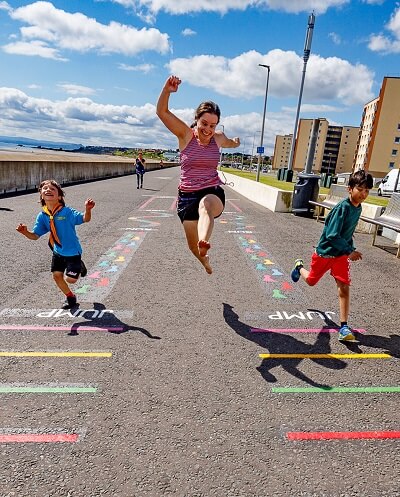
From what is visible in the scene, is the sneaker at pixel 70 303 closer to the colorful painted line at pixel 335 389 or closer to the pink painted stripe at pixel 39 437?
the pink painted stripe at pixel 39 437

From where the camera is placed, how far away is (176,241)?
886 cm

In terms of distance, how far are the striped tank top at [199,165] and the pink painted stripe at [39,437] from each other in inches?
108

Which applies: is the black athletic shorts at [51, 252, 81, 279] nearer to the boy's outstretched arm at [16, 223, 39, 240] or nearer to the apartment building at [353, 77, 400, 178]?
the boy's outstretched arm at [16, 223, 39, 240]

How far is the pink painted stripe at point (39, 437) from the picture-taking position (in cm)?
239

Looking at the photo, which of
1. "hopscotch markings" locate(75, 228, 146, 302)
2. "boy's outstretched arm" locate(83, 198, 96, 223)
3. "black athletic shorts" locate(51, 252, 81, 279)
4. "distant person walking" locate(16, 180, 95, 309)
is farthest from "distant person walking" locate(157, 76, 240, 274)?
"hopscotch markings" locate(75, 228, 146, 302)

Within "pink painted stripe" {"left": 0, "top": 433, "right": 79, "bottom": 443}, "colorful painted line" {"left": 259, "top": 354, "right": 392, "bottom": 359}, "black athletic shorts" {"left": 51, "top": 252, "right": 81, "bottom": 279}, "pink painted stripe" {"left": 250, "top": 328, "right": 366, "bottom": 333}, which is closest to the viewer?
"pink painted stripe" {"left": 0, "top": 433, "right": 79, "bottom": 443}

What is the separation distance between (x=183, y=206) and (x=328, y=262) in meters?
1.82

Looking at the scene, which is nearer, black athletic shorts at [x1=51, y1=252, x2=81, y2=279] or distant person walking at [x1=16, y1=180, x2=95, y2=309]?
distant person walking at [x1=16, y1=180, x2=95, y2=309]

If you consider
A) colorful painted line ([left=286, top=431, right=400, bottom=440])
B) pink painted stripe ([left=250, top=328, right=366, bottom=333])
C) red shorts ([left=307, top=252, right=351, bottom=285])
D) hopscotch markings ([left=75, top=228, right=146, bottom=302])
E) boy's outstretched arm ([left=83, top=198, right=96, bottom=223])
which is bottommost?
hopscotch markings ([left=75, top=228, right=146, bottom=302])

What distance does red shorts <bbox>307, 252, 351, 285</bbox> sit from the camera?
13.6ft

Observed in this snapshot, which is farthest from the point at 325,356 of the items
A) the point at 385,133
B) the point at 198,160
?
the point at 385,133

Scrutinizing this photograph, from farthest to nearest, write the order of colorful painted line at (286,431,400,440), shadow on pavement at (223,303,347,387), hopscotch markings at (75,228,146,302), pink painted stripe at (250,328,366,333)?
hopscotch markings at (75,228,146,302) < pink painted stripe at (250,328,366,333) < shadow on pavement at (223,303,347,387) < colorful painted line at (286,431,400,440)

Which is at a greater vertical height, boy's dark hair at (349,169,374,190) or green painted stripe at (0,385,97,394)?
boy's dark hair at (349,169,374,190)

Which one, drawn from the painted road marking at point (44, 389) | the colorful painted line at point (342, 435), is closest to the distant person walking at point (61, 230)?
the painted road marking at point (44, 389)
